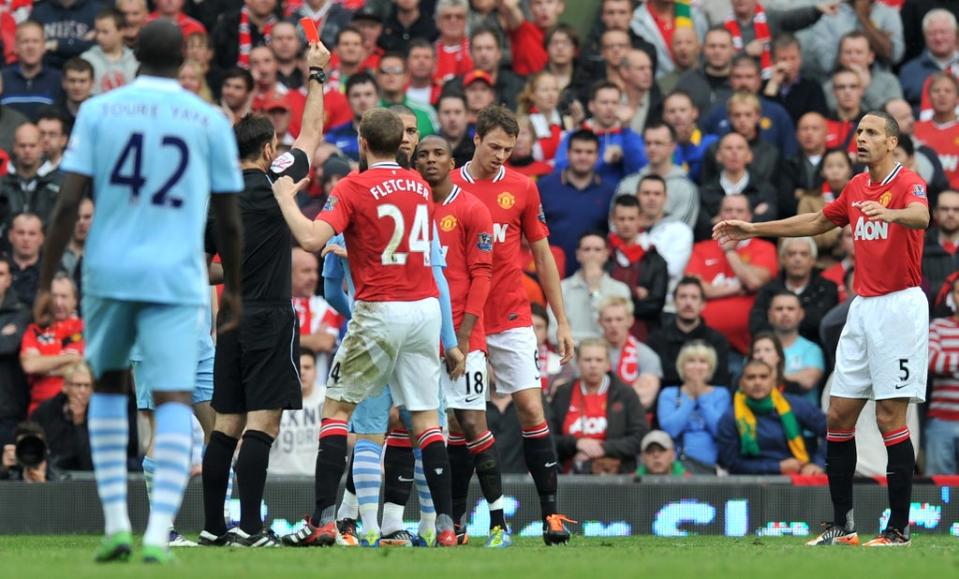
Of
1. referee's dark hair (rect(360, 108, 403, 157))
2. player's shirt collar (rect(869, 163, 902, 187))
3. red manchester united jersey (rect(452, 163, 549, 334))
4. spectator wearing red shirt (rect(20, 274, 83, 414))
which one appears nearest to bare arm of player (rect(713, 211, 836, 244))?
player's shirt collar (rect(869, 163, 902, 187))

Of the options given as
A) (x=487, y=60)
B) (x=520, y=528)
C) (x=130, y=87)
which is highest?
(x=487, y=60)

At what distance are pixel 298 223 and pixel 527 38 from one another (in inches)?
422

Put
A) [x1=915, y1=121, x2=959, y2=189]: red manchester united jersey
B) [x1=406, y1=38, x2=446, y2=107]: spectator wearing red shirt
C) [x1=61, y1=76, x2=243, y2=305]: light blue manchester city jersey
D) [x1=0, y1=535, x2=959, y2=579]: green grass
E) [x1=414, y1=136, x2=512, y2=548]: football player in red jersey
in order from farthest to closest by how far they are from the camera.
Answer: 1. [x1=406, y1=38, x2=446, y2=107]: spectator wearing red shirt
2. [x1=915, y1=121, x2=959, y2=189]: red manchester united jersey
3. [x1=414, y1=136, x2=512, y2=548]: football player in red jersey
4. [x1=61, y1=76, x2=243, y2=305]: light blue manchester city jersey
5. [x1=0, y1=535, x2=959, y2=579]: green grass

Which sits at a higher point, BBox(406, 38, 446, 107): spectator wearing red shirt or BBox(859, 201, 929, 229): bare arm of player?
BBox(406, 38, 446, 107): spectator wearing red shirt

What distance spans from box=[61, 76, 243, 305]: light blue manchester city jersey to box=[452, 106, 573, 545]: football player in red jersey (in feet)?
12.5

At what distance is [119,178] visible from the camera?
8.12 metres

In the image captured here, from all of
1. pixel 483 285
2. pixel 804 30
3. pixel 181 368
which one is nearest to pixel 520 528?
pixel 483 285

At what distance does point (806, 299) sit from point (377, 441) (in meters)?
7.11

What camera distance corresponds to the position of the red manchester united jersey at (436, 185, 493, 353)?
444 inches

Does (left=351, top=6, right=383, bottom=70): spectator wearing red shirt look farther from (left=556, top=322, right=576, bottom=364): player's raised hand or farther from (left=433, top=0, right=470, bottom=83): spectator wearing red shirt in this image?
(left=556, top=322, right=576, bottom=364): player's raised hand

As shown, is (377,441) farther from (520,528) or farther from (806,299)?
(806,299)

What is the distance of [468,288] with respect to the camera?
1147cm

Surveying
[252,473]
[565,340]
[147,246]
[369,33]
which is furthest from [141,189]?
[369,33]

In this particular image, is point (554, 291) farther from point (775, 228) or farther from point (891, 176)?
point (891, 176)
